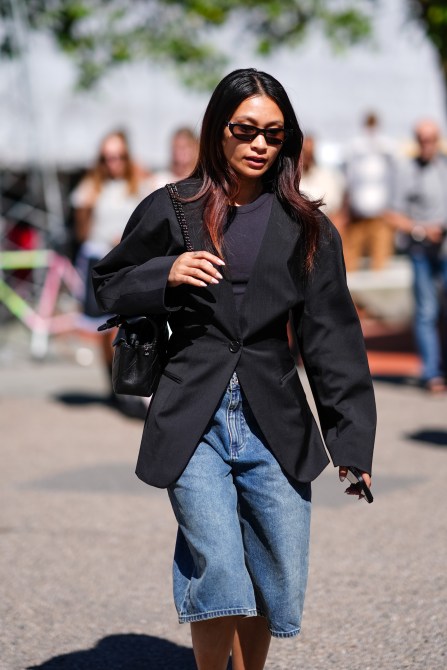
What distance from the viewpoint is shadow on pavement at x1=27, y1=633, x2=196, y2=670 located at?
4.33 metres

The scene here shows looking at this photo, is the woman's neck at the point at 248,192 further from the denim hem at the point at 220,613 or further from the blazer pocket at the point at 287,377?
the denim hem at the point at 220,613

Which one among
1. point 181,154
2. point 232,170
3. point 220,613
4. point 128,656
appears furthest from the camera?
point 181,154

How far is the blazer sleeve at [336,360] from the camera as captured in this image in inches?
138

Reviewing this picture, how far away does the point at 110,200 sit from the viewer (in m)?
9.21

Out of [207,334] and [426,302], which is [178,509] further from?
[426,302]

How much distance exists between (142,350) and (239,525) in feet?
1.76

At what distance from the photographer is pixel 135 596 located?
5.14 m

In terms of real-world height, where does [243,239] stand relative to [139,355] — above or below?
above

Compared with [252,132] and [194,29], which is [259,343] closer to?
[252,132]

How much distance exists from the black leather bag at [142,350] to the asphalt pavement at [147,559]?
1257 millimetres

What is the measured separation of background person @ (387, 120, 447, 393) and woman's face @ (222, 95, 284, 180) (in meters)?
6.94

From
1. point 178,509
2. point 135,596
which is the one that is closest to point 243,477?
point 178,509

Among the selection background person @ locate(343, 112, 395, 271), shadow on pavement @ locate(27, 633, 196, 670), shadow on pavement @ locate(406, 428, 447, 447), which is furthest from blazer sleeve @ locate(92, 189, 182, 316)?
background person @ locate(343, 112, 395, 271)

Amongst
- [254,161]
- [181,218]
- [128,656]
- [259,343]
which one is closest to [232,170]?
[254,161]
